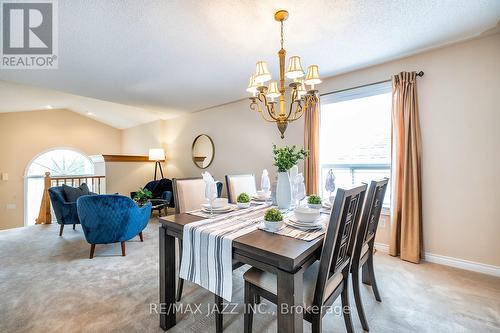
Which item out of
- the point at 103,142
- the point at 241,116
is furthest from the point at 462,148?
the point at 103,142

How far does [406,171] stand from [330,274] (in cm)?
199

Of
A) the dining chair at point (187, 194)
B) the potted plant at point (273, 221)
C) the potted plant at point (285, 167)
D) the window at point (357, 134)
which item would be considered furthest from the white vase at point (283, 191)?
the window at point (357, 134)

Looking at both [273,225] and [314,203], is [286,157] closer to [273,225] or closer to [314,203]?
[314,203]

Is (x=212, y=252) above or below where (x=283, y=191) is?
below

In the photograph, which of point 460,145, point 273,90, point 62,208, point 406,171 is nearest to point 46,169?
point 62,208

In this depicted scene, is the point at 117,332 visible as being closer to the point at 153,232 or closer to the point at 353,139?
the point at 153,232

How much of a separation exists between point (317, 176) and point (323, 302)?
220 cm

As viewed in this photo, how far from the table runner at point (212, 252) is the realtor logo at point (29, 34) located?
2124 mm

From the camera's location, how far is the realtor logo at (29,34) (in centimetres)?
179

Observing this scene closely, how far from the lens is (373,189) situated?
149cm

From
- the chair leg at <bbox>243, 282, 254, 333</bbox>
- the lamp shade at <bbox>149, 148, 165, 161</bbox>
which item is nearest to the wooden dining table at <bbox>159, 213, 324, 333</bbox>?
the chair leg at <bbox>243, 282, 254, 333</bbox>

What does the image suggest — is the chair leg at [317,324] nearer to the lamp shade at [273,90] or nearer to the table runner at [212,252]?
the table runner at [212,252]

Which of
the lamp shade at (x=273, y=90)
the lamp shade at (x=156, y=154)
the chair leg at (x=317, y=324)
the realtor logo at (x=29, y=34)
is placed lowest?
the chair leg at (x=317, y=324)

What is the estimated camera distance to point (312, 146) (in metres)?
3.21
